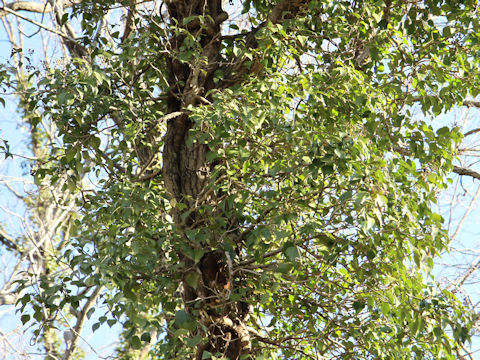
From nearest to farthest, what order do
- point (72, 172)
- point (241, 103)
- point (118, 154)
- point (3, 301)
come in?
point (241, 103) < point (72, 172) < point (118, 154) < point (3, 301)

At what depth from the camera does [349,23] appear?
3.82m

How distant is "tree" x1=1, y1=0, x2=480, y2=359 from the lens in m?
3.00

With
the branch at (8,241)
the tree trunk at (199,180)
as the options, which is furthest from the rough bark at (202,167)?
the branch at (8,241)

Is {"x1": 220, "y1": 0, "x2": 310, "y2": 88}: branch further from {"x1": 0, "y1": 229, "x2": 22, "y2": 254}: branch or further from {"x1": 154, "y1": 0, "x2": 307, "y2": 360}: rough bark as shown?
{"x1": 0, "y1": 229, "x2": 22, "y2": 254}: branch

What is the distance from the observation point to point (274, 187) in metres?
3.62

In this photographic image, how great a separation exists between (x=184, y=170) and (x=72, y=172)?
70 centimetres

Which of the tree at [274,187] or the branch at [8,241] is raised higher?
the branch at [8,241]

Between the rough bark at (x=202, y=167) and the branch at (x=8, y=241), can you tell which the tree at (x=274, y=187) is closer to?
the rough bark at (x=202, y=167)

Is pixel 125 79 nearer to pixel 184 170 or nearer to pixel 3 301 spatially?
pixel 184 170

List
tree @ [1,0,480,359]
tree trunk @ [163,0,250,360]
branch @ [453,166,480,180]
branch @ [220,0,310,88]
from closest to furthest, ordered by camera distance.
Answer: tree @ [1,0,480,359]
tree trunk @ [163,0,250,360]
branch @ [220,0,310,88]
branch @ [453,166,480,180]

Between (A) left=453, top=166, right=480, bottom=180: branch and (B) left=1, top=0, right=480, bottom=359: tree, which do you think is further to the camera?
(A) left=453, top=166, right=480, bottom=180: branch

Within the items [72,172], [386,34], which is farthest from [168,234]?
[386,34]

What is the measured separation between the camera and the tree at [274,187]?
3.00 metres

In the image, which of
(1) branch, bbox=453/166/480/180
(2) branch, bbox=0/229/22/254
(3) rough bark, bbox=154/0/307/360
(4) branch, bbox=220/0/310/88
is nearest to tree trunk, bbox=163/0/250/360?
(3) rough bark, bbox=154/0/307/360
